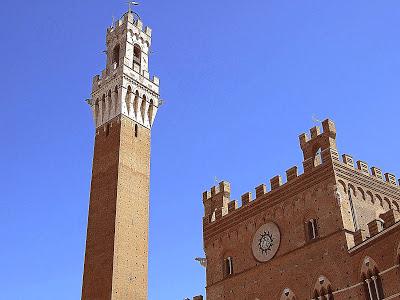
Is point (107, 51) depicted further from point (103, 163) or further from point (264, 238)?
point (264, 238)

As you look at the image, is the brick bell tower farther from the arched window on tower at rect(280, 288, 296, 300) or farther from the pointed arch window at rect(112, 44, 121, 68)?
the arched window on tower at rect(280, 288, 296, 300)

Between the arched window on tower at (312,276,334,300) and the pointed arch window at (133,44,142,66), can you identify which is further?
the pointed arch window at (133,44,142,66)

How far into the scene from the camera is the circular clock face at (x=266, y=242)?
26578mm

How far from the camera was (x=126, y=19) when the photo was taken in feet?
150

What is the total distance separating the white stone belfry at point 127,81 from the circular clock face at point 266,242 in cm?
1692

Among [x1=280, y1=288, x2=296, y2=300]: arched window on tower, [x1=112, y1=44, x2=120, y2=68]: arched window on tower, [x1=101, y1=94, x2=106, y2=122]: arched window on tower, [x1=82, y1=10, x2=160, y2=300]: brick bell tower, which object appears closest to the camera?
[x1=280, y1=288, x2=296, y2=300]: arched window on tower

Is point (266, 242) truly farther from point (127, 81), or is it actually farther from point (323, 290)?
point (127, 81)

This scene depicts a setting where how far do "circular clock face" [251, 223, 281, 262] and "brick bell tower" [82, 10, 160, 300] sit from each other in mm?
10207

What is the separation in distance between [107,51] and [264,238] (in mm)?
24982

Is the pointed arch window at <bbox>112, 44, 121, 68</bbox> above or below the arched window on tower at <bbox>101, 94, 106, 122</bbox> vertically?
above

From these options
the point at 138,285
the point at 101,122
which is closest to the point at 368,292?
the point at 138,285

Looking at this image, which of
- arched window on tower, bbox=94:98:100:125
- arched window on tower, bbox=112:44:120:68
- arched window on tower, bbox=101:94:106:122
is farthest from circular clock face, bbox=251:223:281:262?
arched window on tower, bbox=112:44:120:68

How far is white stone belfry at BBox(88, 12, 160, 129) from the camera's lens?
41375 millimetres

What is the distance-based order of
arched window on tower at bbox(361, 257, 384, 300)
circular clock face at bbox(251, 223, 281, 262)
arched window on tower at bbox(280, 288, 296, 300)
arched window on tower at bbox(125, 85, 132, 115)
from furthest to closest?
arched window on tower at bbox(125, 85, 132, 115) < circular clock face at bbox(251, 223, 281, 262) < arched window on tower at bbox(280, 288, 296, 300) < arched window on tower at bbox(361, 257, 384, 300)
